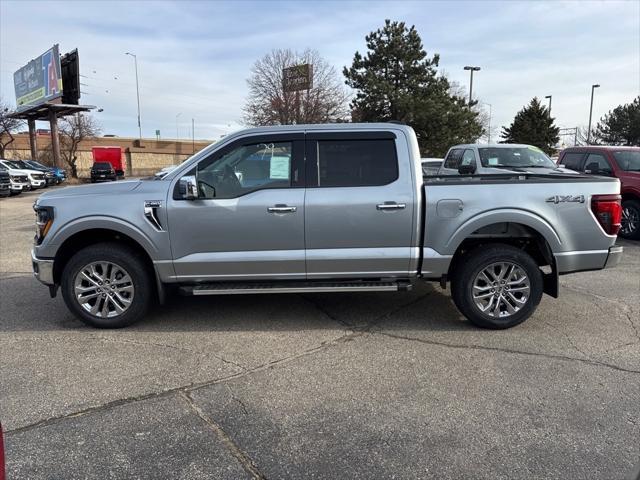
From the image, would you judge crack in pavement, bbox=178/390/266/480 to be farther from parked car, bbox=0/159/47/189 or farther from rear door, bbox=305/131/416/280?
parked car, bbox=0/159/47/189

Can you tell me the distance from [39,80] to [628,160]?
133ft

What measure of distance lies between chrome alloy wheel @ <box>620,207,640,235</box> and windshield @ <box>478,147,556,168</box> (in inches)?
68.8

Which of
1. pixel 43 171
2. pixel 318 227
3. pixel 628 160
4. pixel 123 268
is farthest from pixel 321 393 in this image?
pixel 43 171

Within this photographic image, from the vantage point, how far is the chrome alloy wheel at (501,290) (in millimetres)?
4816

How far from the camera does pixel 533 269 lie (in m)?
4.76

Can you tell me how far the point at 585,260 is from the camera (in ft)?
16.0

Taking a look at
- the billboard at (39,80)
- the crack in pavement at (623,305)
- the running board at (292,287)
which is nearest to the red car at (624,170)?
the crack in pavement at (623,305)

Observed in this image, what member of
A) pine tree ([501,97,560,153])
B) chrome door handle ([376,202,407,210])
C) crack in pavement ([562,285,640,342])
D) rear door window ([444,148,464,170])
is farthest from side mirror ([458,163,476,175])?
pine tree ([501,97,560,153])

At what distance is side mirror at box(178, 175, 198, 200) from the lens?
455 cm

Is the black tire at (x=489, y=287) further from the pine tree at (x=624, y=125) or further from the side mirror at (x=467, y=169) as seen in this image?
the pine tree at (x=624, y=125)

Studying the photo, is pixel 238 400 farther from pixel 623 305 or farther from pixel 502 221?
pixel 623 305

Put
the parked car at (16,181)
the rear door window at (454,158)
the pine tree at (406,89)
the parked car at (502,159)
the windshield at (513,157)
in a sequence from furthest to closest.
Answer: the pine tree at (406,89) < the parked car at (16,181) < the rear door window at (454,158) < the windshield at (513,157) < the parked car at (502,159)

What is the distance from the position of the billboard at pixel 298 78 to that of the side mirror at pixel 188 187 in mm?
37683

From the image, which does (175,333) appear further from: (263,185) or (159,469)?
(159,469)
